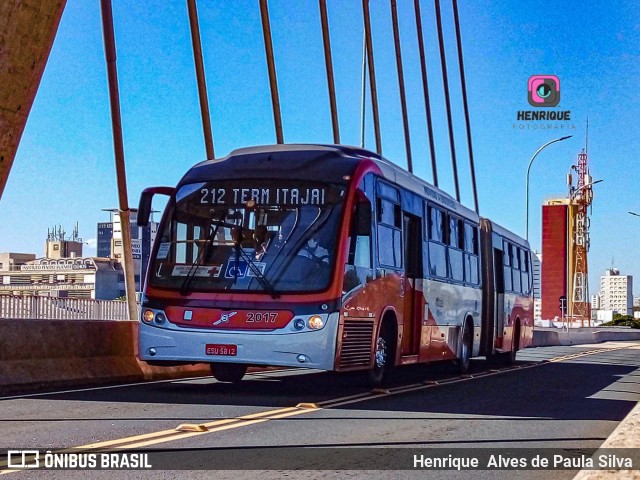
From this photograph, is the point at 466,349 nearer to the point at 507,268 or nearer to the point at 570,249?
the point at 507,268

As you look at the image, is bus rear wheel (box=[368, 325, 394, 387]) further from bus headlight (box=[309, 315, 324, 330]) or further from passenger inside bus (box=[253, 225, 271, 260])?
passenger inside bus (box=[253, 225, 271, 260])

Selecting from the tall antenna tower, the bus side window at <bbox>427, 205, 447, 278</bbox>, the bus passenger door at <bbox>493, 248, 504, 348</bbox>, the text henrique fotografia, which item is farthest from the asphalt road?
the tall antenna tower

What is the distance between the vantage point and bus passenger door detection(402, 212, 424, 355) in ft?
49.5

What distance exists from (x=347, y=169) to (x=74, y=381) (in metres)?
4.46

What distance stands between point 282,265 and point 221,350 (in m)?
1.25

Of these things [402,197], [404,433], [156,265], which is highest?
[402,197]

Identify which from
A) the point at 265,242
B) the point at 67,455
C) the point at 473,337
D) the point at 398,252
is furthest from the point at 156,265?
the point at 473,337

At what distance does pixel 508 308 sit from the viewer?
24.5 metres

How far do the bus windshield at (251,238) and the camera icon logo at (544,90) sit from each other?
117 ft

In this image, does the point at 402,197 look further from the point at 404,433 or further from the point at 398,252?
the point at 404,433

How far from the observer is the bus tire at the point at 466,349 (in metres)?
19.2

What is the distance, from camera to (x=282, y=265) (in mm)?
12227

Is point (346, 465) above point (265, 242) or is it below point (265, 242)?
below

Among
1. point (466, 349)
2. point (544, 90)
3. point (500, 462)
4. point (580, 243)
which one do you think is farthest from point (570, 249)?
point (500, 462)
